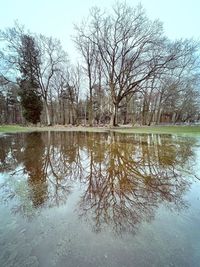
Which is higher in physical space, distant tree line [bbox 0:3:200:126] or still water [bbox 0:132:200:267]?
distant tree line [bbox 0:3:200:126]

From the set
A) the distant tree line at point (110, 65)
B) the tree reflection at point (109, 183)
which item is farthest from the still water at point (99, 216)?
the distant tree line at point (110, 65)

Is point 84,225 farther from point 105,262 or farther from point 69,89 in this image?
point 69,89

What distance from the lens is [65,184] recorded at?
4.13 metres

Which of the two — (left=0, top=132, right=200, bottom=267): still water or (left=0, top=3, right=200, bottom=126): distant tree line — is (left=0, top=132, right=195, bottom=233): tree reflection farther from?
(left=0, top=3, right=200, bottom=126): distant tree line

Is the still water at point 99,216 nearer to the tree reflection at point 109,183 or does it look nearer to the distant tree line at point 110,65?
the tree reflection at point 109,183

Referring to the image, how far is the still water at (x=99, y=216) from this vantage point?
1.95 metres

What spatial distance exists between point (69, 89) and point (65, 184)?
3213cm

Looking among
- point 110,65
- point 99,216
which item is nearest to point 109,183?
point 99,216

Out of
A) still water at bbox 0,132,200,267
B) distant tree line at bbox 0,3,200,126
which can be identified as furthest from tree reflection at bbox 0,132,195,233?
distant tree line at bbox 0,3,200,126

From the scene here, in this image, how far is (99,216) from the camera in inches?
110

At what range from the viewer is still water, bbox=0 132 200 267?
6.40 feet

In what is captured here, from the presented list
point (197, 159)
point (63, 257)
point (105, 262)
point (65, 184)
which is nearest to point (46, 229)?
point (63, 257)

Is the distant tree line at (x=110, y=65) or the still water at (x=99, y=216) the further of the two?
the distant tree line at (x=110, y=65)

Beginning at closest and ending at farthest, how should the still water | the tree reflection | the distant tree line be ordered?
1. the still water
2. the tree reflection
3. the distant tree line
